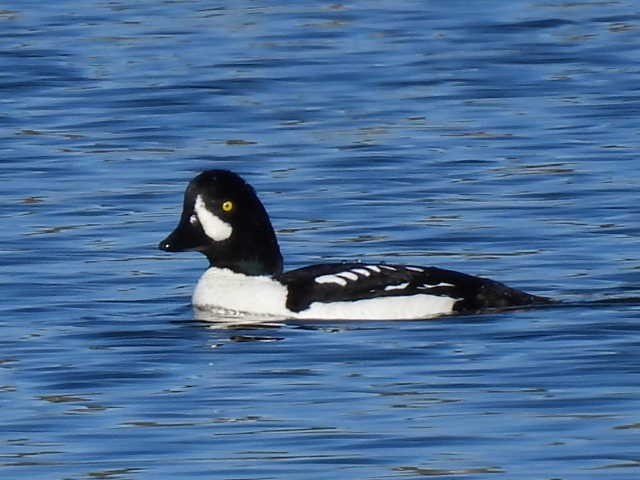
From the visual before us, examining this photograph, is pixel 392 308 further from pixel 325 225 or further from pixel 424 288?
pixel 325 225

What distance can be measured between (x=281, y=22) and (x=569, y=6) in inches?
133

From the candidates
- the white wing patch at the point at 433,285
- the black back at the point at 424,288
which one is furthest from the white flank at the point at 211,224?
the white wing patch at the point at 433,285

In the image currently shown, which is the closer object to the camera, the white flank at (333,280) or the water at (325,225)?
the water at (325,225)

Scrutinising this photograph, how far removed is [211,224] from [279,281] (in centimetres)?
62

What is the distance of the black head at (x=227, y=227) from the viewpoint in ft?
49.5

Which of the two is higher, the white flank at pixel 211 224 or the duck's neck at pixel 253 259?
the white flank at pixel 211 224

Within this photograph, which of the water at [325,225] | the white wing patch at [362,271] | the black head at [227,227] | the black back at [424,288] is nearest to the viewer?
the water at [325,225]

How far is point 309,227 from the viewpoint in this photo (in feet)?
57.4

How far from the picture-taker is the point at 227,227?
15.2m

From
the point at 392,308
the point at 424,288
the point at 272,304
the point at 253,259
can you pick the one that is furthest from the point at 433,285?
the point at 253,259

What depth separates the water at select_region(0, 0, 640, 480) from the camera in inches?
439

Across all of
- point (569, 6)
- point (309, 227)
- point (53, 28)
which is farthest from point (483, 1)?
point (309, 227)

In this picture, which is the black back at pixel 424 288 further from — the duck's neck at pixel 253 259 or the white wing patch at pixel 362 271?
the duck's neck at pixel 253 259

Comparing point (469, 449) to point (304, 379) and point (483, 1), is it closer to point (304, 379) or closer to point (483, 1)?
point (304, 379)
